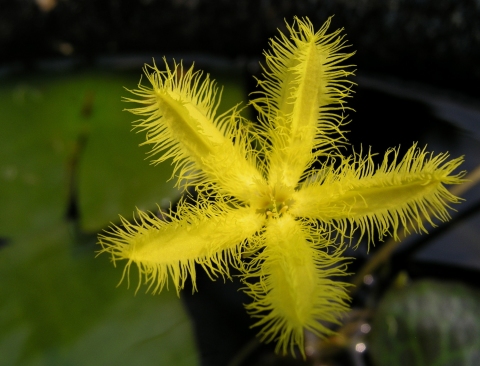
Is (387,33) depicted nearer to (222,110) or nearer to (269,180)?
(222,110)

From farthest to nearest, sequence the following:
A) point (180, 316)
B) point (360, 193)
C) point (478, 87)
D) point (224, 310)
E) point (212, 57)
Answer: point (212, 57)
point (478, 87)
point (224, 310)
point (180, 316)
point (360, 193)

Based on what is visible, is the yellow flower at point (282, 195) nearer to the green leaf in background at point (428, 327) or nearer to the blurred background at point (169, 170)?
the blurred background at point (169, 170)

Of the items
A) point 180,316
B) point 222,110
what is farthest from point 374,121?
point 180,316

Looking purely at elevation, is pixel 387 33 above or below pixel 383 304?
above

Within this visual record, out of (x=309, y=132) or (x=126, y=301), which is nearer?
(x=309, y=132)

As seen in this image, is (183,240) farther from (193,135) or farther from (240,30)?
(240,30)

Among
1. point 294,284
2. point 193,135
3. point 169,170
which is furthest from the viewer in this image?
point 169,170

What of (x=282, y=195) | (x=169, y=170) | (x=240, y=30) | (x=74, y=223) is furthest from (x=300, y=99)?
(x=240, y=30)
